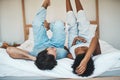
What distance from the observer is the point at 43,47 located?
2.32 m

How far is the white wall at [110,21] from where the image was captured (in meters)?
3.72

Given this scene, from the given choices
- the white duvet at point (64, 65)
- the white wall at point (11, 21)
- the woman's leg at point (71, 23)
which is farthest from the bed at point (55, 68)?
the white wall at point (11, 21)

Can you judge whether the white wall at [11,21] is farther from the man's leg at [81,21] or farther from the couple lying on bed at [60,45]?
the man's leg at [81,21]

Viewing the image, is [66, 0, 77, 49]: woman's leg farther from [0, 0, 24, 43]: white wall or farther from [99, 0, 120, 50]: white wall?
[0, 0, 24, 43]: white wall

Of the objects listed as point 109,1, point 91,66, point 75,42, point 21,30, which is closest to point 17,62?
point 91,66

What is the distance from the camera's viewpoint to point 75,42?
2539 millimetres

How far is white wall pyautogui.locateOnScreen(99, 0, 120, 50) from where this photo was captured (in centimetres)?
372

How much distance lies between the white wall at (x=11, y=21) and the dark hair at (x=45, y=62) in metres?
1.95

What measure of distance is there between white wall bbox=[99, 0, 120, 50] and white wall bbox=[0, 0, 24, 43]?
4.45 feet

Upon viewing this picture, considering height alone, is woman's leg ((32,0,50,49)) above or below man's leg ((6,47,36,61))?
above

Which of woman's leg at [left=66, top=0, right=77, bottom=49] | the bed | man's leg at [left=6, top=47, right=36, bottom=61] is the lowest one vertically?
the bed

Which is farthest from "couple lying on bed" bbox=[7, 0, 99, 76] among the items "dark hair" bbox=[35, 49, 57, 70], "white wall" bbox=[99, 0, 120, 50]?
"white wall" bbox=[99, 0, 120, 50]

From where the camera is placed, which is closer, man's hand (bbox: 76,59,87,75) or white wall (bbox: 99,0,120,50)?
man's hand (bbox: 76,59,87,75)

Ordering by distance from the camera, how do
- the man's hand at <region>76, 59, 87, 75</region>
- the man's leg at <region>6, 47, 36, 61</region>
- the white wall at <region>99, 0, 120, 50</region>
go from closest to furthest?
the man's hand at <region>76, 59, 87, 75</region>, the man's leg at <region>6, 47, 36, 61</region>, the white wall at <region>99, 0, 120, 50</region>
